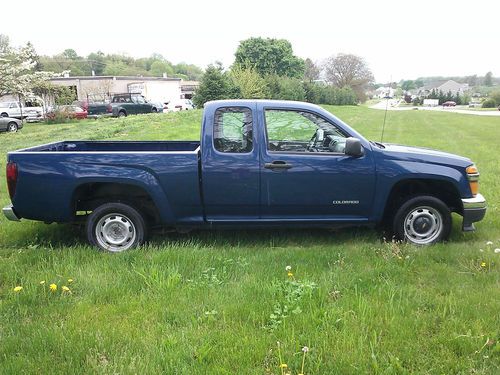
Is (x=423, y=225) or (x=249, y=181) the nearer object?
(x=249, y=181)

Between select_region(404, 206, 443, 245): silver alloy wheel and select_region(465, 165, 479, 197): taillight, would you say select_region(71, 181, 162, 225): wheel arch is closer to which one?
select_region(404, 206, 443, 245): silver alloy wheel

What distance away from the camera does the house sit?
59291 millimetres

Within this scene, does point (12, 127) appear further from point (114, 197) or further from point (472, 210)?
point (472, 210)

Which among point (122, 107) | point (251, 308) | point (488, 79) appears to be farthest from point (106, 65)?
point (488, 79)

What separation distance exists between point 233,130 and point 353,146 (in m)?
1.37

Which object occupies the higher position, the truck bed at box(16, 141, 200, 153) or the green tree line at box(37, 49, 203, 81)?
the green tree line at box(37, 49, 203, 81)

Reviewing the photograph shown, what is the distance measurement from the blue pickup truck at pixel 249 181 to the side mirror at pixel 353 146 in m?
0.01

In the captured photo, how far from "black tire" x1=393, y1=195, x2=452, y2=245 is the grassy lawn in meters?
0.22

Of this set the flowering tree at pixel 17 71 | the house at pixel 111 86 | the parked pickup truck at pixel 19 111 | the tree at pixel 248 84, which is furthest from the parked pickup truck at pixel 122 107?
the house at pixel 111 86

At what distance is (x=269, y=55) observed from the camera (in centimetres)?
7819

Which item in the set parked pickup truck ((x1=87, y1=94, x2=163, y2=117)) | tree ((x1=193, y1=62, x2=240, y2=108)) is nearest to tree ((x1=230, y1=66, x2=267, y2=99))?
tree ((x1=193, y1=62, x2=240, y2=108))

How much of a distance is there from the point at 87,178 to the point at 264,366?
10.4ft

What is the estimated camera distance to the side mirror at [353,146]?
17.3ft

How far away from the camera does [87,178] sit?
5.32m
